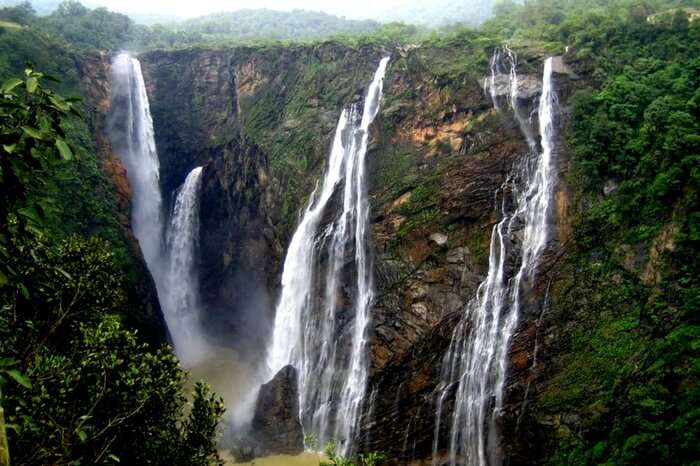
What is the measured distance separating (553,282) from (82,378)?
14.4m

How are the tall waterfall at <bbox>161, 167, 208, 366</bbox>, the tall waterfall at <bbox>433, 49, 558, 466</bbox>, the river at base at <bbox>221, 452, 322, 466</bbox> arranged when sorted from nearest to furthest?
the tall waterfall at <bbox>433, 49, 558, 466</bbox>
the river at base at <bbox>221, 452, 322, 466</bbox>
the tall waterfall at <bbox>161, 167, 208, 366</bbox>

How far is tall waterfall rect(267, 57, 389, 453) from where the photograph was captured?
65.0 ft

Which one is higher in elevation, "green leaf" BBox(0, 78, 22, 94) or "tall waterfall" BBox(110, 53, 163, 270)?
"tall waterfall" BBox(110, 53, 163, 270)

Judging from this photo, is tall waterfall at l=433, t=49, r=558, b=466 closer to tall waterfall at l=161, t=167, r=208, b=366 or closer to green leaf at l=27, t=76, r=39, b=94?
tall waterfall at l=161, t=167, r=208, b=366

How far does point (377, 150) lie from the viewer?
75.2ft

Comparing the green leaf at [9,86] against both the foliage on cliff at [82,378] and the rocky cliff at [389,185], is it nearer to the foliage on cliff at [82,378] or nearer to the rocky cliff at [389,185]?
the foliage on cliff at [82,378]

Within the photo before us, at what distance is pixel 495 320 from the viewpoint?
17.8m

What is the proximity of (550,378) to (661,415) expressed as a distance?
3636 mm

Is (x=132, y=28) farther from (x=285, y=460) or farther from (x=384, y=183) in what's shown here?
(x=285, y=460)

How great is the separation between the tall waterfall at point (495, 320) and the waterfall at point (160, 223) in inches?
595

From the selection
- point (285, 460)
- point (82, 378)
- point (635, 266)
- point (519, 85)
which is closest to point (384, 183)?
point (519, 85)

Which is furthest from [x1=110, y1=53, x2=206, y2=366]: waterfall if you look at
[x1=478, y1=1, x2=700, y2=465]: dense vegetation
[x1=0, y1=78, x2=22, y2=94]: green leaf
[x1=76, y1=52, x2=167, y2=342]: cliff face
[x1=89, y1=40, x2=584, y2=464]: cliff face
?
[x1=0, y1=78, x2=22, y2=94]: green leaf

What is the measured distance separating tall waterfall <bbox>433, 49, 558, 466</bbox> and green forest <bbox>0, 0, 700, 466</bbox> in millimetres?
957

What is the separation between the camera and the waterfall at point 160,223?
1131 inches
